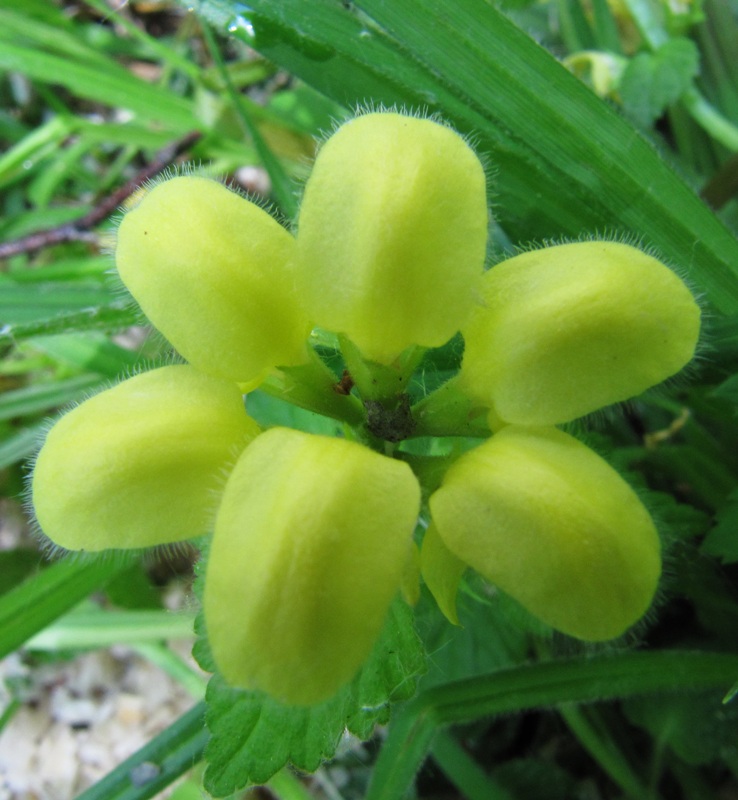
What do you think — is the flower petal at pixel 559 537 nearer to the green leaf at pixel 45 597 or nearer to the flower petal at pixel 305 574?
the flower petal at pixel 305 574

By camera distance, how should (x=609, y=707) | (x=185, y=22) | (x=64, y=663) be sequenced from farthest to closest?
(x=185, y=22), (x=64, y=663), (x=609, y=707)

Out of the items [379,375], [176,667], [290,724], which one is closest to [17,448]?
[176,667]

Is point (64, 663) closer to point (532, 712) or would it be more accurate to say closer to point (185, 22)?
point (532, 712)

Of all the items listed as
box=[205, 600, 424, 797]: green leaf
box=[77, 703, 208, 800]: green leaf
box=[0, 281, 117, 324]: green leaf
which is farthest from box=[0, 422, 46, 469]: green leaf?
box=[205, 600, 424, 797]: green leaf

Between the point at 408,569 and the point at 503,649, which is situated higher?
the point at 408,569

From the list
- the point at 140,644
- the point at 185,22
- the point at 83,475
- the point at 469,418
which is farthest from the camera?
the point at 185,22

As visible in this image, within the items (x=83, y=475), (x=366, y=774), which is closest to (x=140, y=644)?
(x=366, y=774)

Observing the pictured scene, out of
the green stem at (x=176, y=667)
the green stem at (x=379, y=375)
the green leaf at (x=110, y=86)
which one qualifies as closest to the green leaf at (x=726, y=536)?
the green stem at (x=379, y=375)

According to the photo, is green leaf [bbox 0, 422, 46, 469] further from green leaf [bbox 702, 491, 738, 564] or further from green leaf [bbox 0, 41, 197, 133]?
green leaf [bbox 702, 491, 738, 564]
